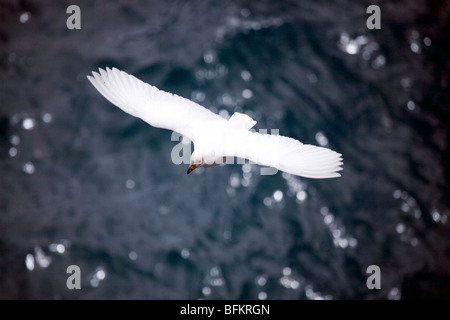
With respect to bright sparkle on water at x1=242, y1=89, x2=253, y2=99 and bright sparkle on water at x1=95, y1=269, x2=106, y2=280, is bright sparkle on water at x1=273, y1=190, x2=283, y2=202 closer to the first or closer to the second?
bright sparkle on water at x1=242, y1=89, x2=253, y2=99

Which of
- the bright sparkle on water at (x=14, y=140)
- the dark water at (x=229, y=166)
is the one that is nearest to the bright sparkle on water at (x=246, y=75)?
the dark water at (x=229, y=166)

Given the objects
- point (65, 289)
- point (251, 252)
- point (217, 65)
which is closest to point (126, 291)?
point (65, 289)

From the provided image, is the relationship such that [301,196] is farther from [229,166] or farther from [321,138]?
[229,166]

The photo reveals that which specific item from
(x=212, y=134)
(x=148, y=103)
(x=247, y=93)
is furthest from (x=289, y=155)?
(x=247, y=93)

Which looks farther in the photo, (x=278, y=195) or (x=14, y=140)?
(x=14, y=140)

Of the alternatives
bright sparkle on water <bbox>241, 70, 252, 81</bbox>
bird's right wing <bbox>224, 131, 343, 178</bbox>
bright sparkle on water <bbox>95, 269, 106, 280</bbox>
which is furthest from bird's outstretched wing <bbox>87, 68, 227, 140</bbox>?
bright sparkle on water <bbox>95, 269, 106, 280</bbox>

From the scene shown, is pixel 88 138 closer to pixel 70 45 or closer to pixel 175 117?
pixel 70 45
